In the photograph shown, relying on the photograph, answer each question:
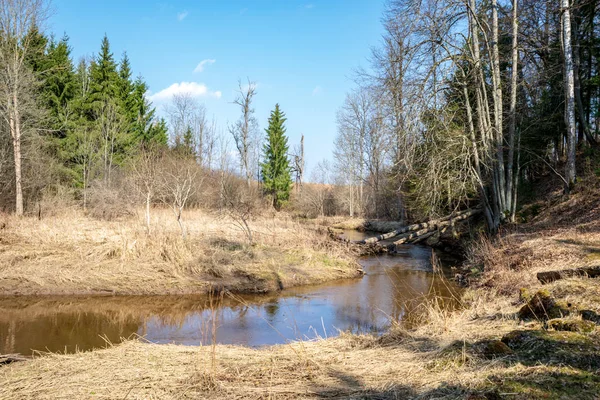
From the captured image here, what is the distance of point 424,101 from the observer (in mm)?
13102

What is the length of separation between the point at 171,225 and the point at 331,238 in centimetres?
668

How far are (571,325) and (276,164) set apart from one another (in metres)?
35.9

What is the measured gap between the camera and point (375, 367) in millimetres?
4074

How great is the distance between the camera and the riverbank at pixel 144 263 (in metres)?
10.7

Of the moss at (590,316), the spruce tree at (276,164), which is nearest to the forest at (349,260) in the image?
the moss at (590,316)

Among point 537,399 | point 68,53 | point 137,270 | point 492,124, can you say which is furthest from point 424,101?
point 68,53

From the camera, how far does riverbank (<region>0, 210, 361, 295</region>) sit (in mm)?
10688

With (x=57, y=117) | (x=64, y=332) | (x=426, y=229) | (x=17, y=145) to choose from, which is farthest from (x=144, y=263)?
(x=57, y=117)

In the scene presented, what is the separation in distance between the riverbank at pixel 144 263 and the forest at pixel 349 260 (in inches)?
2.5

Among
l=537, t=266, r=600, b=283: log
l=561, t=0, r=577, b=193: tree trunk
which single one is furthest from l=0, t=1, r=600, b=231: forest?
l=537, t=266, r=600, b=283: log

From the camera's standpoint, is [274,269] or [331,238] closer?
[274,269]

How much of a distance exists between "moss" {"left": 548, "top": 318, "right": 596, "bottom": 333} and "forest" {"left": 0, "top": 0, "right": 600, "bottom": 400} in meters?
0.03

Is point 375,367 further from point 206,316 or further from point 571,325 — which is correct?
point 206,316

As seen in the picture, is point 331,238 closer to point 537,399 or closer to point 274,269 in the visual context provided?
point 274,269
